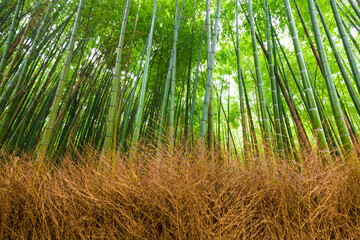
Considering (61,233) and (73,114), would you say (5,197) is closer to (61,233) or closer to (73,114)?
(61,233)

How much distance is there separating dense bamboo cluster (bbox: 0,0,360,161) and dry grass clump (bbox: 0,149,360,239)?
0.35m

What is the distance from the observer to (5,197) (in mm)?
1380

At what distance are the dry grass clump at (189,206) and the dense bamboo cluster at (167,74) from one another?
1.13 feet

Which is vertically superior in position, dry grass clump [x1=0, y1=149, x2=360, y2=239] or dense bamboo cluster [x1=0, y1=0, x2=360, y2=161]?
dense bamboo cluster [x1=0, y1=0, x2=360, y2=161]

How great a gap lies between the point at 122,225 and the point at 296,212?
0.96m

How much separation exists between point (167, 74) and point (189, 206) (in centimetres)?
226

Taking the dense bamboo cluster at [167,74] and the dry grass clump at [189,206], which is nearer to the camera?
the dry grass clump at [189,206]

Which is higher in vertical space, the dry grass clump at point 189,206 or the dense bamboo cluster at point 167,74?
the dense bamboo cluster at point 167,74

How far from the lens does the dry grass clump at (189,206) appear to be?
1.14 metres

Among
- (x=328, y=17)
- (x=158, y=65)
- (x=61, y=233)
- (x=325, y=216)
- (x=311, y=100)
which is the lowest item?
(x=61, y=233)

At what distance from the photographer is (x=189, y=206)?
1.18m

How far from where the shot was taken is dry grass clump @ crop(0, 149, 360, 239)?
114cm

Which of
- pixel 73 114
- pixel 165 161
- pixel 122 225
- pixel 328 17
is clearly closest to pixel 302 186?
pixel 165 161

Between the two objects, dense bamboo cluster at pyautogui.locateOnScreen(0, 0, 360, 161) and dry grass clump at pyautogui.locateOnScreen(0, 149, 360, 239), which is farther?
dense bamboo cluster at pyautogui.locateOnScreen(0, 0, 360, 161)
